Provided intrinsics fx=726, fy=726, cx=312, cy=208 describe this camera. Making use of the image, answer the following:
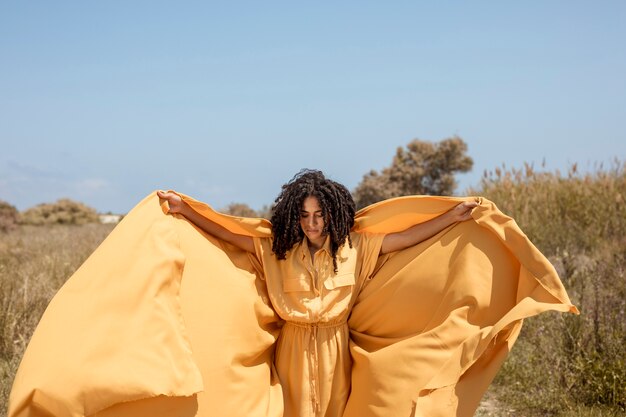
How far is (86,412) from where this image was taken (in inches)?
156

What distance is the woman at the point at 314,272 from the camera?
4723mm

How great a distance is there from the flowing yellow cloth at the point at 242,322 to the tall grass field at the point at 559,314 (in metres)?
1.78

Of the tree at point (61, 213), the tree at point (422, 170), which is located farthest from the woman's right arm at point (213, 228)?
the tree at point (61, 213)

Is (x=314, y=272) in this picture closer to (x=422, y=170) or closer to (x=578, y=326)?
(x=578, y=326)

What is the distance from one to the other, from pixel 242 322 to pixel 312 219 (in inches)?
32.0

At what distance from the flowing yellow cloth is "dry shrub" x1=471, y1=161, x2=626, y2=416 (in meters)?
1.80

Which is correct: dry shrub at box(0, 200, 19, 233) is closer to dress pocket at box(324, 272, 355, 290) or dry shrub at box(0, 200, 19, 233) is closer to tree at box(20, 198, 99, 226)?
tree at box(20, 198, 99, 226)

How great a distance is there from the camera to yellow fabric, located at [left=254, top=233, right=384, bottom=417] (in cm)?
471

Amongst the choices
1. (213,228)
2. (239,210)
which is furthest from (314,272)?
(239,210)

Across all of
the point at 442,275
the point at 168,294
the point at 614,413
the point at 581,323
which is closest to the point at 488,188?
the point at 581,323

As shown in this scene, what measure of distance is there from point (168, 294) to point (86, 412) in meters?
0.87

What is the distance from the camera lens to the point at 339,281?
472cm

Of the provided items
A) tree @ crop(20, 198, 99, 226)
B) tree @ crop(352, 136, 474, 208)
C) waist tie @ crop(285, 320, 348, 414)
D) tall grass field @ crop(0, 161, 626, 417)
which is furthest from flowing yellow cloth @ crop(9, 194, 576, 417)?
tree @ crop(20, 198, 99, 226)

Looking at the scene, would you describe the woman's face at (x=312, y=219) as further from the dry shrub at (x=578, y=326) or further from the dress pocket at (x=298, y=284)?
the dry shrub at (x=578, y=326)
